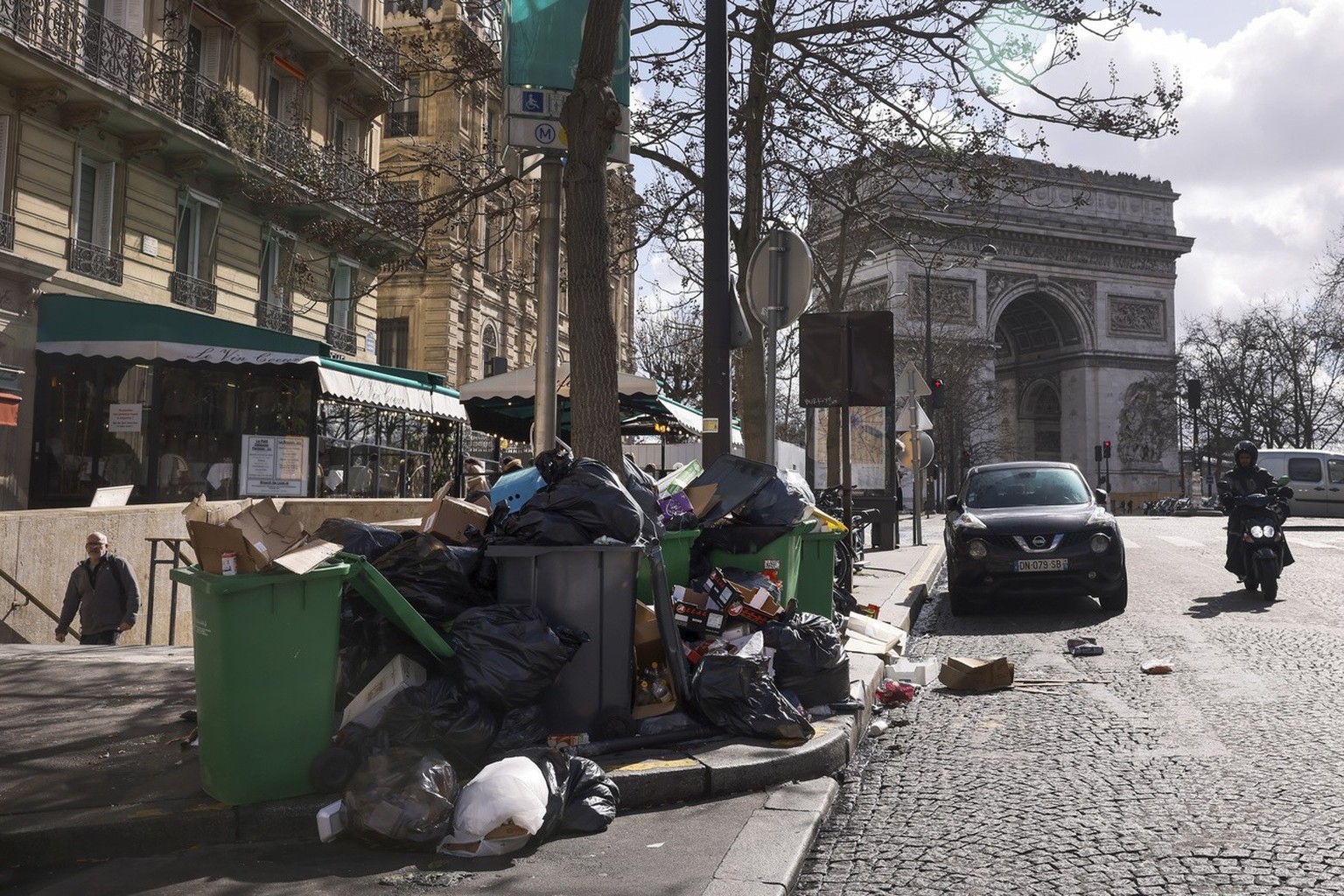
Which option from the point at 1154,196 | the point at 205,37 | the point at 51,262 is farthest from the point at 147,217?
the point at 1154,196

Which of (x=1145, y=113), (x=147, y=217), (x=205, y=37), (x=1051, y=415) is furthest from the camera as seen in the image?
(x=1051, y=415)

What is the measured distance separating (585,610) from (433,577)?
67 cm

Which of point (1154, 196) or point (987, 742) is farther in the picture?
point (1154, 196)

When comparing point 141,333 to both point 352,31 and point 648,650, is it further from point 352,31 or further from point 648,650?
point 648,650

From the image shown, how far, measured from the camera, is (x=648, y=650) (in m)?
5.67

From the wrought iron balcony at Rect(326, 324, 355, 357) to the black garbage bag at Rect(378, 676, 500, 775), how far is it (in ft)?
76.8

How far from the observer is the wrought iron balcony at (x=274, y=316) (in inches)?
961

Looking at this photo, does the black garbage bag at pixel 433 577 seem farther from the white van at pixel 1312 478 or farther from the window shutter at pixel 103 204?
the white van at pixel 1312 478

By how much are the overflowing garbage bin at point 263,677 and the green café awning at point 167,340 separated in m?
13.0

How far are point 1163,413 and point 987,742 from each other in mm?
65193

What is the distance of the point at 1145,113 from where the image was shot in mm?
11227

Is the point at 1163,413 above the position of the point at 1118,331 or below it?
below

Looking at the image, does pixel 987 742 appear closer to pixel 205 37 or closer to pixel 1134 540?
pixel 1134 540

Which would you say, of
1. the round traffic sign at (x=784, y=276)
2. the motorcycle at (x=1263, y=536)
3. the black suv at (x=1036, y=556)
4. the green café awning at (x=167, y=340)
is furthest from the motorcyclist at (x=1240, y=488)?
the green café awning at (x=167, y=340)
